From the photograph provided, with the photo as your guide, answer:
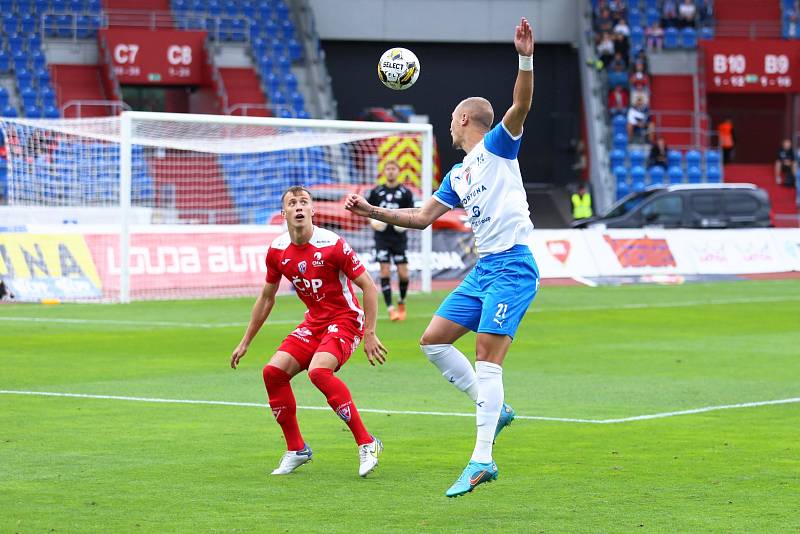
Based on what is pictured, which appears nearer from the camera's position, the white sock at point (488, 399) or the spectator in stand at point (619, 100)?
the white sock at point (488, 399)

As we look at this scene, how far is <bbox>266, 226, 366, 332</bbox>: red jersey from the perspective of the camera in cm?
910

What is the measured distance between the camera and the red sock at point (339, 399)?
8828 millimetres

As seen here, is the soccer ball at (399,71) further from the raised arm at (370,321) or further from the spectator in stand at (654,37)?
the spectator in stand at (654,37)

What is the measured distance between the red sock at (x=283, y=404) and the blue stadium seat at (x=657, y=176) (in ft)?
118

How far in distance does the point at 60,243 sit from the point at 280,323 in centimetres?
538

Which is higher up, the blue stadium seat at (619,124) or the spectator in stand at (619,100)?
the spectator in stand at (619,100)

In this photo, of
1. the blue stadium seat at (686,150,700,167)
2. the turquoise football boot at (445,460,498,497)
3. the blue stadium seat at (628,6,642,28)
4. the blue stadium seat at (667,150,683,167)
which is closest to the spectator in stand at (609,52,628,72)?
the blue stadium seat at (628,6,642,28)

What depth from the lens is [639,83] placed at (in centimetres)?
4481

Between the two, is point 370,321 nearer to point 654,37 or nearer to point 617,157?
point 617,157

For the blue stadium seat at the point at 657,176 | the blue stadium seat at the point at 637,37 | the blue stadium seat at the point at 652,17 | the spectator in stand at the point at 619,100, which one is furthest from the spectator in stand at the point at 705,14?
the blue stadium seat at the point at 657,176

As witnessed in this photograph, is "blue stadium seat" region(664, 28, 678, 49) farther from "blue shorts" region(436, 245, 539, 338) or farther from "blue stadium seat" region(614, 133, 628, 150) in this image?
"blue shorts" region(436, 245, 539, 338)

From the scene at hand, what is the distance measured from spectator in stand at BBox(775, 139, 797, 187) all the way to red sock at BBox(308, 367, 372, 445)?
3849 centimetres

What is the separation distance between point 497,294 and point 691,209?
3003cm

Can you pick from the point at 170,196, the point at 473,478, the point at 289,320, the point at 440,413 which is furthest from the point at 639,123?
the point at 473,478
